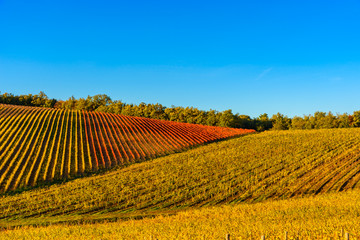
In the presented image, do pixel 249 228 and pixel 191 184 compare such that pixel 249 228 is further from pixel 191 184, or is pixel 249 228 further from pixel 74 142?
pixel 74 142

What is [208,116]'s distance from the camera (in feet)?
344

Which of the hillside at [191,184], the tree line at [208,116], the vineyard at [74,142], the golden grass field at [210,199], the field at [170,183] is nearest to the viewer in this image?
the golden grass field at [210,199]

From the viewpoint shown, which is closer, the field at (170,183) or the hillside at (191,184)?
the field at (170,183)

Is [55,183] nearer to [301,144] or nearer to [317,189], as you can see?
[317,189]

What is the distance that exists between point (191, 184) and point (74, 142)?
1048 inches

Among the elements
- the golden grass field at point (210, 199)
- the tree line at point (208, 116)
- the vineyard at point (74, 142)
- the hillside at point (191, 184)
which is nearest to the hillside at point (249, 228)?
the golden grass field at point (210, 199)

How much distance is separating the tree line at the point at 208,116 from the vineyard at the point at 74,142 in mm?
24810

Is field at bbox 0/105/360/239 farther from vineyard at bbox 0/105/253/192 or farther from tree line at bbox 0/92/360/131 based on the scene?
tree line at bbox 0/92/360/131

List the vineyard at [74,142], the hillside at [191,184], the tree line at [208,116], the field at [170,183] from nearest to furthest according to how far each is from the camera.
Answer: the field at [170,183]
the hillside at [191,184]
the vineyard at [74,142]
the tree line at [208,116]

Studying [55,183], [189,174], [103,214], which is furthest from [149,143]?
[103,214]

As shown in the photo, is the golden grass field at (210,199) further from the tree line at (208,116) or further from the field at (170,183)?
the tree line at (208,116)

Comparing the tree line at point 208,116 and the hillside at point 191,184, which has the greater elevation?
the tree line at point 208,116

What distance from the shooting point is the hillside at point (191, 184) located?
2533 cm

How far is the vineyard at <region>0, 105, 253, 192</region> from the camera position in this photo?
3712cm
